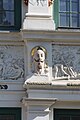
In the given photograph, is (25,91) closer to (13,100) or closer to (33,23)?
(13,100)

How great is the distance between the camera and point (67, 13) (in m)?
15.2

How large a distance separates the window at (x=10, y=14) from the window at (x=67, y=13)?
3.13 ft

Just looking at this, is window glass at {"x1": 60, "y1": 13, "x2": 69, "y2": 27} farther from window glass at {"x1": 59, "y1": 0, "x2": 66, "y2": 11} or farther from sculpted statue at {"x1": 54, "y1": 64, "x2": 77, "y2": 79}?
sculpted statue at {"x1": 54, "y1": 64, "x2": 77, "y2": 79}

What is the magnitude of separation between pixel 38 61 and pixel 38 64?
0.07 m

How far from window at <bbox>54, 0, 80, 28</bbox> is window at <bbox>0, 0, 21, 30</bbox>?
0.95 meters

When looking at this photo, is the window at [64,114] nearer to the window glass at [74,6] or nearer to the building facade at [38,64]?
the building facade at [38,64]

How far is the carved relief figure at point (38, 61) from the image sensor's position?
14.5 metres

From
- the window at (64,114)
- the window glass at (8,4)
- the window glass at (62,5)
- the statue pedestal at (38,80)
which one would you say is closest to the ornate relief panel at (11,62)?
the statue pedestal at (38,80)

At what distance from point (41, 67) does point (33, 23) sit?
1.11 m

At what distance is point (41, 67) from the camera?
573 inches

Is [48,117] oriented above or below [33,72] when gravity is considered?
below

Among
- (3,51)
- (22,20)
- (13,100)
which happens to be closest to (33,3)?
(22,20)

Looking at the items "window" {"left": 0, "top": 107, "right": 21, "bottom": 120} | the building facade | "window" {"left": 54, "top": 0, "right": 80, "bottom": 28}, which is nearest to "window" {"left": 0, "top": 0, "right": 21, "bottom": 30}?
the building facade

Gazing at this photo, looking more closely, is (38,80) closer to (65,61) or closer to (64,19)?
(65,61)
